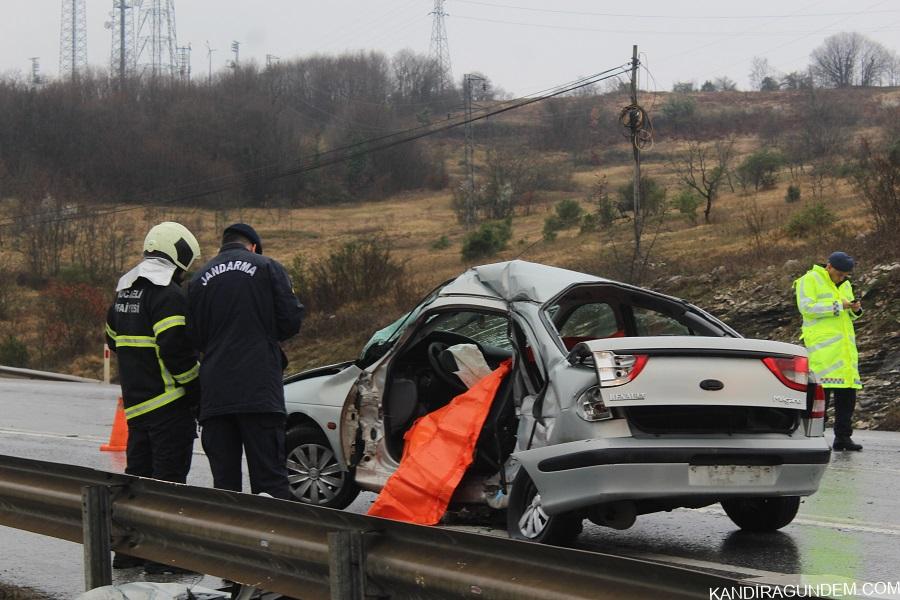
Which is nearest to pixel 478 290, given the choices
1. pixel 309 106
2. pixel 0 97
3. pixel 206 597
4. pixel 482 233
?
pixel 206 597

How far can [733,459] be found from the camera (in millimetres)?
6051

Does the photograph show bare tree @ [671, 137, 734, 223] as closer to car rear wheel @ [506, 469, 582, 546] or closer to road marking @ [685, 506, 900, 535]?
road marking @ [685, 506, 900, 535]

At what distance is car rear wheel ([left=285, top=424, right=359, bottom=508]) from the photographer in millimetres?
7816

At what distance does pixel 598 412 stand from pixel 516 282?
1153 mm

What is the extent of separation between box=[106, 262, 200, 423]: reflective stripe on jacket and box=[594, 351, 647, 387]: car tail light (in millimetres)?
2259

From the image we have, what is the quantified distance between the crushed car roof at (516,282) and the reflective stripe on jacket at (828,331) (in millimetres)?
4605

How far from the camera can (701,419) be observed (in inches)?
242

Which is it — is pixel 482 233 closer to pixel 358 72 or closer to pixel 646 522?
pixel 646 522

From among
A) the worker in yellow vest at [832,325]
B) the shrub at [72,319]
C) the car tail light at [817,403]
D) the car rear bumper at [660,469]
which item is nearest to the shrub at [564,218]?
the shrub at [72,319]

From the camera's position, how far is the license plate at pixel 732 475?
597cm

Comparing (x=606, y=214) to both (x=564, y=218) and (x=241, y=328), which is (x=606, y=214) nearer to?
(x=564, y=218)

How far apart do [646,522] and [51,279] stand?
45.6 m

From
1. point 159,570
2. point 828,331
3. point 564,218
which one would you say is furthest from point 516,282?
point 564,218

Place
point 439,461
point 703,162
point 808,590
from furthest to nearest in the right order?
→ 1. point 703,162
2. point 439,461
3. point 808,590
